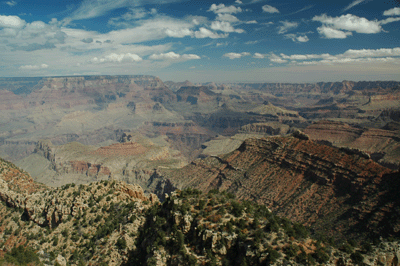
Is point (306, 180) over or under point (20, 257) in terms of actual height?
under

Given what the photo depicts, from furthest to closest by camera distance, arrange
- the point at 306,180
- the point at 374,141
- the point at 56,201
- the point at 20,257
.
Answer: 1. the point at 374,141
2. the point at 306,180
3. the point at 56,201
4. the point at 20,257

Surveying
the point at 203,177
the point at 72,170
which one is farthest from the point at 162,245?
the point at 72,170

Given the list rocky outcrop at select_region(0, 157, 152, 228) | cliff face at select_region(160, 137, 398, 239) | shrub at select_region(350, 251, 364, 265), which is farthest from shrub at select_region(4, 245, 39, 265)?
cliff face at select_region(160, 137, 398, 239)

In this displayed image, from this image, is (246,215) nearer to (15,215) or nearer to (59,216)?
(59,216)

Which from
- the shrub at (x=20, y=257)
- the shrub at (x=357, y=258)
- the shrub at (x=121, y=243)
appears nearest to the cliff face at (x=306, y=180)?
the shrub at (x=357, y=258)

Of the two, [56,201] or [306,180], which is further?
[306,180]

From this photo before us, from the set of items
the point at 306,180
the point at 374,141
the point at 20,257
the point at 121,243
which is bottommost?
the point at 374,141

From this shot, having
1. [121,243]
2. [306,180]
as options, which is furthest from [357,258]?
[306,180]

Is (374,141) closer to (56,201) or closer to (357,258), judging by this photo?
(357,258)

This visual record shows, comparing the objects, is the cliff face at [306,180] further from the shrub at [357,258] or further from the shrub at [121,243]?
the shrub at [121,243]

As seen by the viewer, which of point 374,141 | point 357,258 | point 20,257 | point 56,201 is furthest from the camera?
point 374,141
